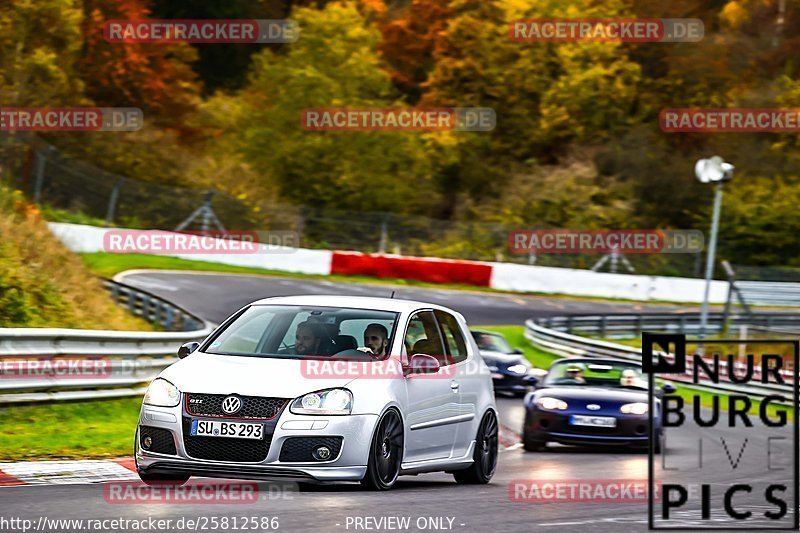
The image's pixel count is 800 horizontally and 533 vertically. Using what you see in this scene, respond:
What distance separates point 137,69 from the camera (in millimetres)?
56969

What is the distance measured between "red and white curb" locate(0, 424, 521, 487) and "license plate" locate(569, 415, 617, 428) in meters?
5.94

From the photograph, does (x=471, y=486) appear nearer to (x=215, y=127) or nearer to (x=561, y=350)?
(x=561, y=350)

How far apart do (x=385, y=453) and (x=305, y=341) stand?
106cm

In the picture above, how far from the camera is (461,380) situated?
439 inches

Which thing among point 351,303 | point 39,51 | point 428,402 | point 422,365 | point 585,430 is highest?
point 39,51

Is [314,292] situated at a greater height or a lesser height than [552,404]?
greater

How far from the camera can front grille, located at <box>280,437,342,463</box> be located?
9.10 meters

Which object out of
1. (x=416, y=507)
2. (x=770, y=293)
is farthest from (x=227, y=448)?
(x=770, y=293)

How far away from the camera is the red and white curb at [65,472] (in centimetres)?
972

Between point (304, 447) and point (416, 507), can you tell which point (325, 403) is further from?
point (416, 507)

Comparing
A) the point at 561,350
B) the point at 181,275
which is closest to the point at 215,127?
the point at 181,275

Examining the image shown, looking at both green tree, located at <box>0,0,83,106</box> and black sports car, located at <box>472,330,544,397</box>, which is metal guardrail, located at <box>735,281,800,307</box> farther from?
green tree, located at <box>0,0,83,106</box>

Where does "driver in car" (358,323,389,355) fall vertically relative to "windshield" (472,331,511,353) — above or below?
above

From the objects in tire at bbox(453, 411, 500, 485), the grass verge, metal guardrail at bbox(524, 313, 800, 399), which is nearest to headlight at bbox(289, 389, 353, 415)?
tire at bbox(453, 411, 500, 485)
